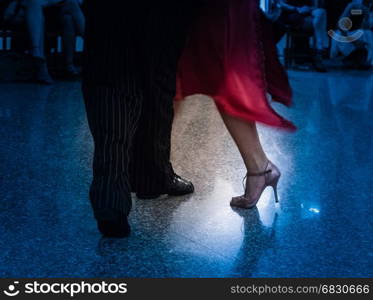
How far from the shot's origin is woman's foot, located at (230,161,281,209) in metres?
1.95

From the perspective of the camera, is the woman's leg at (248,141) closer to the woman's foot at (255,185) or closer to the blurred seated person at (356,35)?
the woman's foot at (255,185)

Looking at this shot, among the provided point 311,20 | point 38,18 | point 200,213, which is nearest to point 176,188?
point 200,213

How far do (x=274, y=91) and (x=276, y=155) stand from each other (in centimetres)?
77

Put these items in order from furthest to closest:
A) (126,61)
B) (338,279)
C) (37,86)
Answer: (37,86) → (126,61) → (338,279)

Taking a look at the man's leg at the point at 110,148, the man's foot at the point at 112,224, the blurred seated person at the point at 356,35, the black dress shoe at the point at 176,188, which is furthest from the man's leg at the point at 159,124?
the blurred seated person at the point at 356,35

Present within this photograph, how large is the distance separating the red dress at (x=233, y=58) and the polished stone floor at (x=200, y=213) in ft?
0.96

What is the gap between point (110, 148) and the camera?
5.26 ft

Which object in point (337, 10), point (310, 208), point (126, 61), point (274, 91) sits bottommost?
point (337, 10)

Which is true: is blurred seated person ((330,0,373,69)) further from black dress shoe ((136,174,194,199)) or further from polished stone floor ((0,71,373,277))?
black dress shoe ((136,174,194,199))

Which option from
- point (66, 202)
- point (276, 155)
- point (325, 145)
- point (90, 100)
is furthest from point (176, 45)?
point (325, 145)

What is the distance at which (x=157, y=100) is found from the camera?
1.77 m

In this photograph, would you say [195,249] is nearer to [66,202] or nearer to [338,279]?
[338,279]

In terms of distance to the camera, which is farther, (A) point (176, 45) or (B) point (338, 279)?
(A) point (176, 45)

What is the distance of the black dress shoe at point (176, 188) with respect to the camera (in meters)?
1.98
